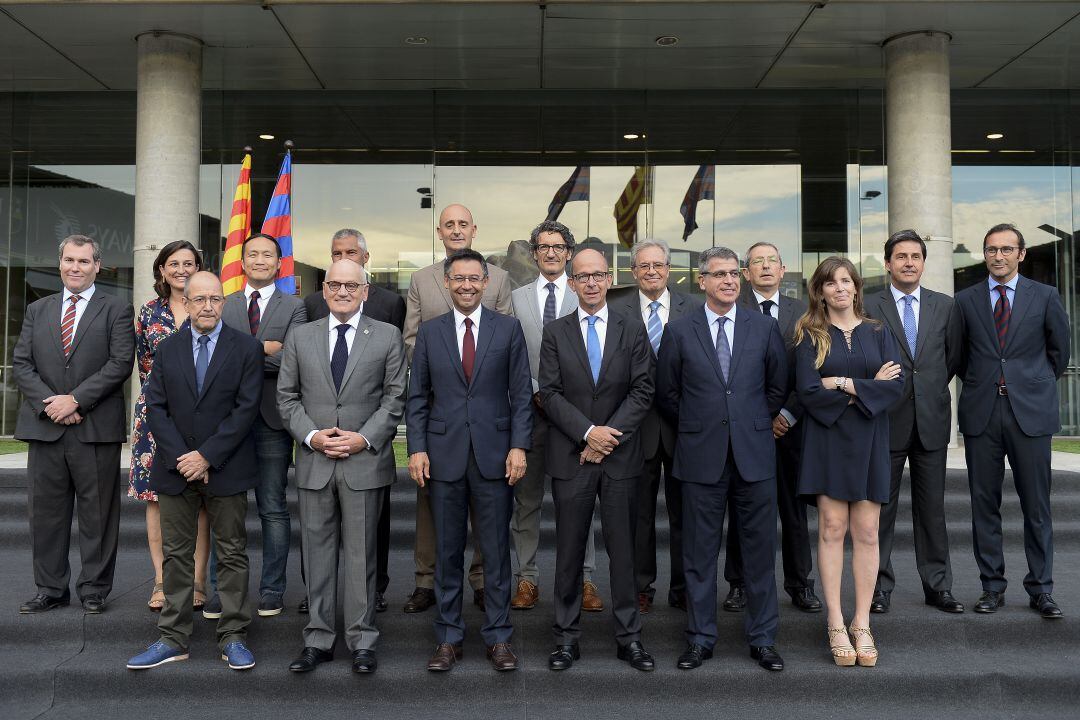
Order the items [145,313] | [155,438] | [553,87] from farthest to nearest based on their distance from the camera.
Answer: [553,87] < [145,313] < [155,438]

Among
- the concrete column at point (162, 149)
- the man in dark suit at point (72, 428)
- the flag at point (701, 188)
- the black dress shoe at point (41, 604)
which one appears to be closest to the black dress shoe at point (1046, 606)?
the man in dark suit at point (72, 428)

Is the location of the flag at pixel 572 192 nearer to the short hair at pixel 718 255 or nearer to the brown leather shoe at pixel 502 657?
the short hair at pixel 718 255

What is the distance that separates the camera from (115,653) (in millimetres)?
4215

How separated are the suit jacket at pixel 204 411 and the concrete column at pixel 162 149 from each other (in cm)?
509

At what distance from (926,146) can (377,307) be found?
632cm

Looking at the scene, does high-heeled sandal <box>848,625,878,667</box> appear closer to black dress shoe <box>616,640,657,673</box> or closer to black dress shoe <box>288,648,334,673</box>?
black dress shoe <box>616,640,657,673</box>

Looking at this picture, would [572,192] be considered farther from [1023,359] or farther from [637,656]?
[637,656]

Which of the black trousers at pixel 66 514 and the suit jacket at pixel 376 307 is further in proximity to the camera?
the suit jacket at pixel 376 307

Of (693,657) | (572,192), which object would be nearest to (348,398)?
(693,657)

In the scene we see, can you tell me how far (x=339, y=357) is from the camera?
13.3 feet

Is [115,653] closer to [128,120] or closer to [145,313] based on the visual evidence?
[145,313]

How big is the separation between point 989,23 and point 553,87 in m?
4.84

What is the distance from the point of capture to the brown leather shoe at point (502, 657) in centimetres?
393

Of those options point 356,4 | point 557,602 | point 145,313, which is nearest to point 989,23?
point 356,4
